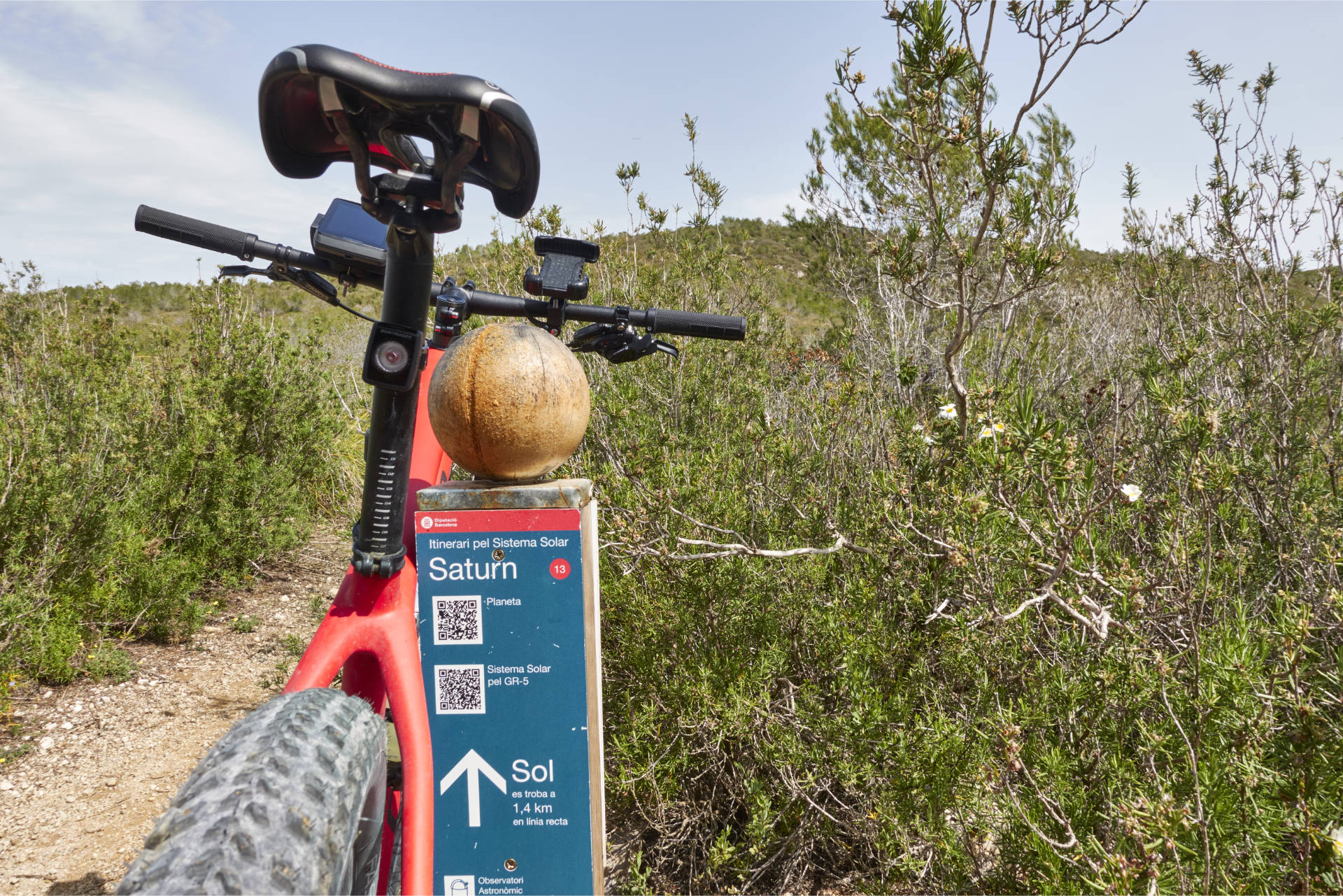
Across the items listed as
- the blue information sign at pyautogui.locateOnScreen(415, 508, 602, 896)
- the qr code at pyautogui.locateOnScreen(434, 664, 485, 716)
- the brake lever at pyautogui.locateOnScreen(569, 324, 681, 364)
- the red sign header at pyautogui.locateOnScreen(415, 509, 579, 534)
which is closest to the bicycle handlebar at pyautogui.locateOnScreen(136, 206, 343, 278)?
the brake lever at pyautogui.locateOnScreen(569, 324, 681, 364)

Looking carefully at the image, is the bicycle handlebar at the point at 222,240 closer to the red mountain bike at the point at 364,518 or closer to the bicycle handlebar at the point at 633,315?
the red mountain bike at the point at 364,518

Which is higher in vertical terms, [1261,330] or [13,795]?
[1261,330]

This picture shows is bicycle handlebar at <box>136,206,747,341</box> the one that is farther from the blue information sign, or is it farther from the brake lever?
the blue information sign

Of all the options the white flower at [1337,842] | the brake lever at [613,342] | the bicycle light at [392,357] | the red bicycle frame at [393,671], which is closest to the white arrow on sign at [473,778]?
the red bicycle frame at [393,671]

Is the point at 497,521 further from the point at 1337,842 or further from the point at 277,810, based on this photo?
the point at 1337,842

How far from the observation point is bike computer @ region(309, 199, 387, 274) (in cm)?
171

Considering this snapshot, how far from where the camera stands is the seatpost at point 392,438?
146 cm

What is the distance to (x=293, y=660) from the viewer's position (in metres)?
4.31

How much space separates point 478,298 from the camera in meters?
1.90

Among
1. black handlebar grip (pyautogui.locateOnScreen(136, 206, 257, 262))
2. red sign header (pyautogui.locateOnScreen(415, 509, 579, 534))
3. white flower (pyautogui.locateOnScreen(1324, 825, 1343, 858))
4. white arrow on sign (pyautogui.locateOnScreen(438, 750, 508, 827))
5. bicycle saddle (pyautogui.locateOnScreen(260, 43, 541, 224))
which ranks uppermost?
Answer: bicycle saddle (pyautogui.locateOnScreen(260, 43, 541, 224))

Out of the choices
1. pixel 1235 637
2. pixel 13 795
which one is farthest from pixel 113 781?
pixel 1235 637

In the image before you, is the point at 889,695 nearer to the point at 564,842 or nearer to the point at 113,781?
the point at 564,842

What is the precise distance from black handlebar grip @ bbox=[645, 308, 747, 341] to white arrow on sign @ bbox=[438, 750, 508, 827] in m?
1.15

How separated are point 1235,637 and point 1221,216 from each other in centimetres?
318
